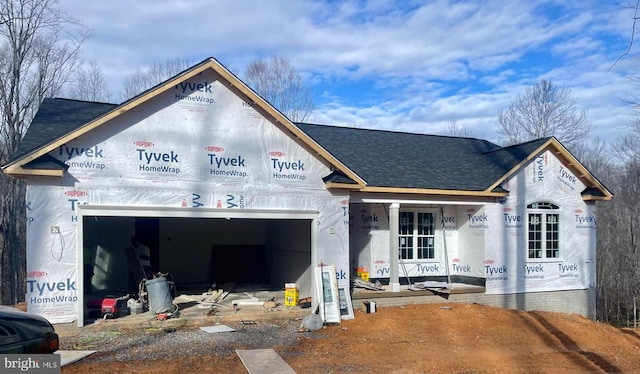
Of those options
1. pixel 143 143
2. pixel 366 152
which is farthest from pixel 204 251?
pixel 143 143

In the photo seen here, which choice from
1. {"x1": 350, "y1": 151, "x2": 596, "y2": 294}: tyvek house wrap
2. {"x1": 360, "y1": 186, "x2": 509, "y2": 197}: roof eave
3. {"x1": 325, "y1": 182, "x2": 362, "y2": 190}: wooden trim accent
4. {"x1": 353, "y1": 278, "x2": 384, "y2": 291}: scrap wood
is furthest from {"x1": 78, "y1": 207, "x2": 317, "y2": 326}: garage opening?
{"x1": 360, "y1": 186, "x2": 509, "y2": 197}: roof eave

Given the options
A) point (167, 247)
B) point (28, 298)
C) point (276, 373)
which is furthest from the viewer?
point (167, 247)

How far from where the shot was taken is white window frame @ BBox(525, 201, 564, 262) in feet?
52.5

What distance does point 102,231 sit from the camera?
16.6 meters

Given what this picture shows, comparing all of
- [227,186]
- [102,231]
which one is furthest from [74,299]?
[102,231]

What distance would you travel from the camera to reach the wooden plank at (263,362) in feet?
26.9

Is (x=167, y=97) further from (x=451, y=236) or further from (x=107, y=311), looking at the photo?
(x=451, y=236)

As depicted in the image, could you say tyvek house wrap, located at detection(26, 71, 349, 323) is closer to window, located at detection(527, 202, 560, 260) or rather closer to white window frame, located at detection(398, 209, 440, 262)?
white window frame, located at detection(398, 209, 440, 262)

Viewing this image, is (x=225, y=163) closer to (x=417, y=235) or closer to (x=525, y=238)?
(x=417, y=235)

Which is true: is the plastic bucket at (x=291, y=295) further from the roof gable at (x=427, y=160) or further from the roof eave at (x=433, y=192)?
the roof gable at (x=427, y=160)

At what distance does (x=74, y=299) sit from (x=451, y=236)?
10.8 m

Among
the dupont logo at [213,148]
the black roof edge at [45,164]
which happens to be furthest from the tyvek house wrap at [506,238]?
the black roof edge at [45,164]

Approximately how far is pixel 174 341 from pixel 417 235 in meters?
8.69

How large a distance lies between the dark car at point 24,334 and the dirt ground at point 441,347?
9.11ft
